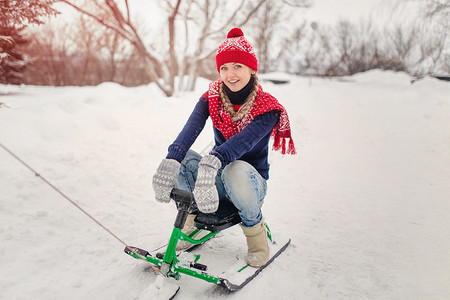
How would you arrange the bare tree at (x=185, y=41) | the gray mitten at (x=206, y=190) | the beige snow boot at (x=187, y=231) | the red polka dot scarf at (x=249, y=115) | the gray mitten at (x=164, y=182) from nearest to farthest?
the gray mitten at (x=206, y=190) < the gray mitten at (x=164, y=182) < the red polka dot scarf at (x=249, y=115) < the beige snow boot at (x=187, y=231) < the bare tree at (x=185, y=41)

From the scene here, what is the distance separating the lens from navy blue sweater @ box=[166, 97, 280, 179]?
1.73 metres

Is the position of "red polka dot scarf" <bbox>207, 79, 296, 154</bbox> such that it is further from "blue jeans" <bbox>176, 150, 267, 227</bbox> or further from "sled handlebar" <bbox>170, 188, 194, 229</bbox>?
"sled handlebar" <bbox>170, 188, 194, 229</bbox>

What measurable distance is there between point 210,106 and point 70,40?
21.1 meters

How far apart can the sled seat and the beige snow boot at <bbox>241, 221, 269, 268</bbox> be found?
0.10 m

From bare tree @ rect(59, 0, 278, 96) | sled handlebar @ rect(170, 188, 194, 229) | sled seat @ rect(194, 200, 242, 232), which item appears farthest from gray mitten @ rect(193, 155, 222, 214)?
bare tree @ rect(59, 0, 278, 96)

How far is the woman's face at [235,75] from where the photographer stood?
1.96 metres

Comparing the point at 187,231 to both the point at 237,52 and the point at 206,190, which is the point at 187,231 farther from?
the point at 237,52

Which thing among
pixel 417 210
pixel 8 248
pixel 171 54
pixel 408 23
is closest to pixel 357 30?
pixel 171 54

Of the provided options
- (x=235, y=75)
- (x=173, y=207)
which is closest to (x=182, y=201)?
(x=235, y=75)

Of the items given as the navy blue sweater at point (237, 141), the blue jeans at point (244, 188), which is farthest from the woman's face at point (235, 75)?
the blue jeans at point (244, 188)

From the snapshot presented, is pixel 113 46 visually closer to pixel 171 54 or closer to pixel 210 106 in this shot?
pixel 171 54

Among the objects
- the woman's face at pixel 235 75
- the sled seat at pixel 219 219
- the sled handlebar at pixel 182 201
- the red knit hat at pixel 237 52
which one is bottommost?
the sled seat at pixel 219 219

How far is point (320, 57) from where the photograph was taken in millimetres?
15508

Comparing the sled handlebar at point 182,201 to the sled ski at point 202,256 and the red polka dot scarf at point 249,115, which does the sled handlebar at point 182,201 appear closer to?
the sled ski at point 202,256
